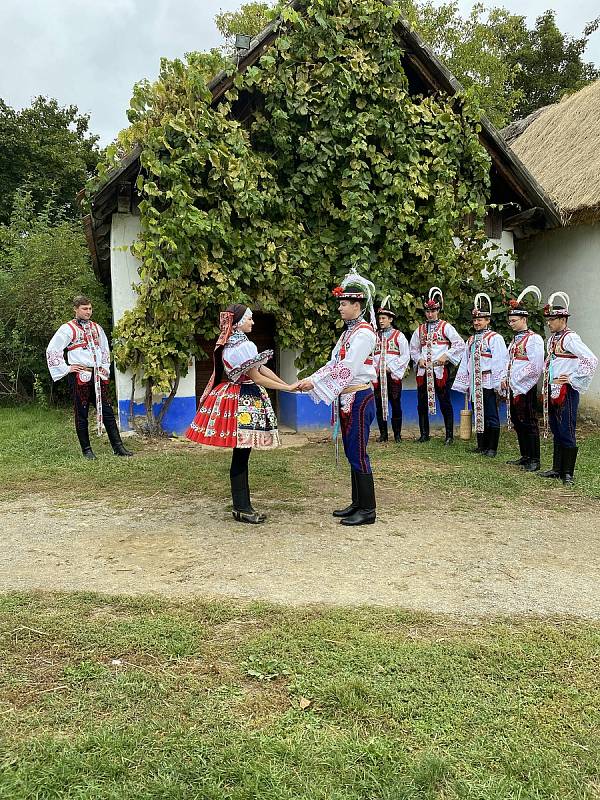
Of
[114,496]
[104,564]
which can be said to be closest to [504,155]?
[114,496]

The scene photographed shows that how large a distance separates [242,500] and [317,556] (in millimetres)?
1044

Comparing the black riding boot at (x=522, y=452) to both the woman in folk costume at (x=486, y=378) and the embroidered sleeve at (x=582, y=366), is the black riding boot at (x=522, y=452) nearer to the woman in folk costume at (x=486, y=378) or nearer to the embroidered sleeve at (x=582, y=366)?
the woman in folk costume at (x=486, y=378)

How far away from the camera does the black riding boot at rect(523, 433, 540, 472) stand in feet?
25.0

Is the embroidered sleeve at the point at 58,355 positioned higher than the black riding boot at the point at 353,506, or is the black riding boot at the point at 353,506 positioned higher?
the embroidered sleeve at the point at 58,355

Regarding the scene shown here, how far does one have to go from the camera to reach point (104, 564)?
15.1ft

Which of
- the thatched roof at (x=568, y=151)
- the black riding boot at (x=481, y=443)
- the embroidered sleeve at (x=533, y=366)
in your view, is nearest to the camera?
the embroidered sleeve at (x=533, y=366)

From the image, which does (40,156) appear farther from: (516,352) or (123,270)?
(516,352)

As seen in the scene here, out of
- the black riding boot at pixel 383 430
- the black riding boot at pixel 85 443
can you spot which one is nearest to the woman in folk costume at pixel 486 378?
the black riding boot at pixel 383 430

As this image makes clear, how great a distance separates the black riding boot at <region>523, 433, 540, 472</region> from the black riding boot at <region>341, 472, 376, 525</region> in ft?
8.99

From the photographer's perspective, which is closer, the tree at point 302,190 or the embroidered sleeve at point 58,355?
the embroidered sleeve at point 58,355

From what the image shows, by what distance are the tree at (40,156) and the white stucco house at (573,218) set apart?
54.9 ft

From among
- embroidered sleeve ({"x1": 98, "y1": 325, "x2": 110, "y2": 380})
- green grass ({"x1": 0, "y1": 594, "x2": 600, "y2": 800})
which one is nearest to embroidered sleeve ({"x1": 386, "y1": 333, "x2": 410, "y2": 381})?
embroidered sleeve ({"x1": 98, "y1": 325, "x2": 110, "y2": 380})

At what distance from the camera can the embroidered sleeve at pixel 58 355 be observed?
7.75 metres

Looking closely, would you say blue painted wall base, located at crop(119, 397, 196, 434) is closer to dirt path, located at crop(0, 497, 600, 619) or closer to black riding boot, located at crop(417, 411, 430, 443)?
black riding boot, located at crop(417, 411, 430, 443)
